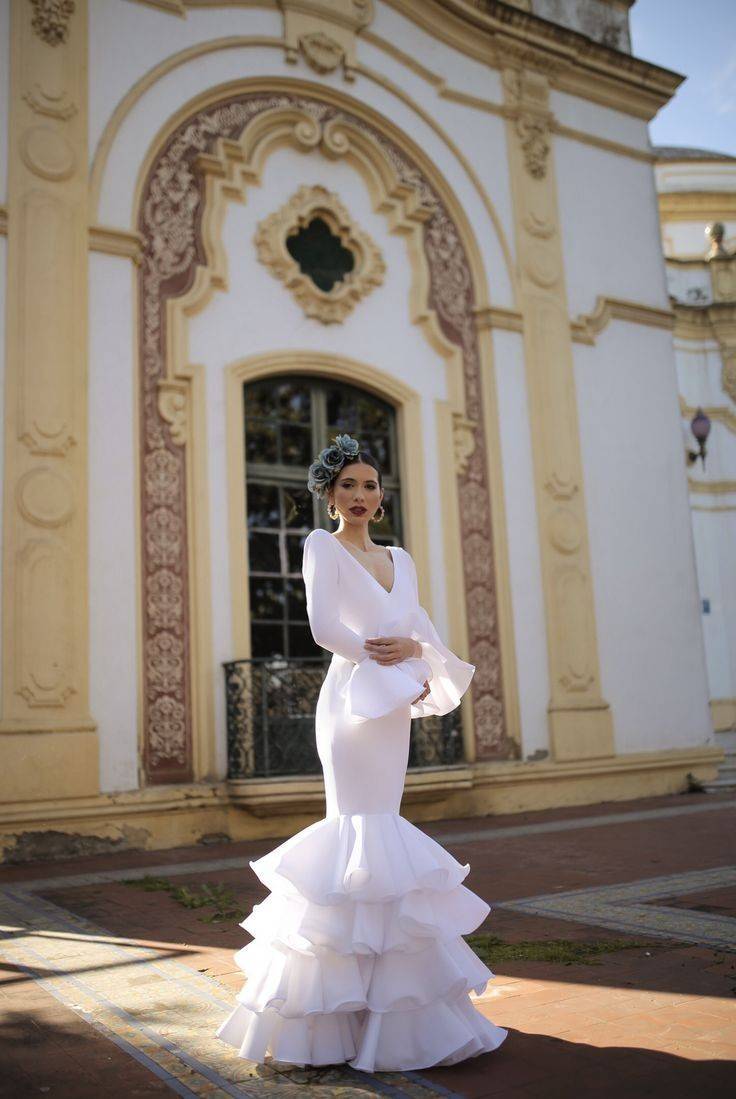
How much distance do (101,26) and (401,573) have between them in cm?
842

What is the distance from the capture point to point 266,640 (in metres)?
9.97

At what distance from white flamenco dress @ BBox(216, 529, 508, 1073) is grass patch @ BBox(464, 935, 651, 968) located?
121 centimetres

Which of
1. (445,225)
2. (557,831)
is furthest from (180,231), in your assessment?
(557,831)

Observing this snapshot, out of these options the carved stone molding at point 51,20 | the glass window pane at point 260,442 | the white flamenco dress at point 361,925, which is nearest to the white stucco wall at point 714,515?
the glass window pane at point 260,442

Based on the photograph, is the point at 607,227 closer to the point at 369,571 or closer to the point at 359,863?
the point at 369,571

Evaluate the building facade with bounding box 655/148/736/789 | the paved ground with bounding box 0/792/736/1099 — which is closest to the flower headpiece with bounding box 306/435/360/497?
the paved ground with bounding box 0/792/736/1099

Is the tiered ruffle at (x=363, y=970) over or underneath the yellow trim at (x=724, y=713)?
underneath

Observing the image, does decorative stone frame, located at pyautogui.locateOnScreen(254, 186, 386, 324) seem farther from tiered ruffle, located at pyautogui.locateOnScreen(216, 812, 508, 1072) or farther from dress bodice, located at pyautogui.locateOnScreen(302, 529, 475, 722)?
tiered ruffle, located at pyautogui.locateOnScreen(216, 812, 508, 1072)

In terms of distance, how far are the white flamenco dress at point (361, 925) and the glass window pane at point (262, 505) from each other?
690cm

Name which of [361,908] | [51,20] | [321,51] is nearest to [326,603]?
[361,908]

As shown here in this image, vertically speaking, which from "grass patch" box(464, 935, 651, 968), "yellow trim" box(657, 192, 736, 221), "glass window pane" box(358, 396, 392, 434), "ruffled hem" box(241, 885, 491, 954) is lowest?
"grass patch" box(464, 935, 651, 968)

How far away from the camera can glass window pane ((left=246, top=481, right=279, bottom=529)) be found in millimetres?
10211

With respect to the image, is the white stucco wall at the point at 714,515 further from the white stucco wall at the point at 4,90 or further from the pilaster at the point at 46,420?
the white stucco wall at the point at 4,90

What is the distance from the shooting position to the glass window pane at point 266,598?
9.98 meters
